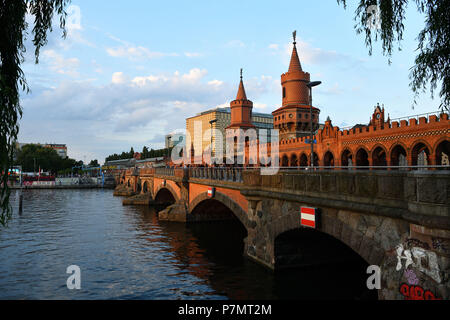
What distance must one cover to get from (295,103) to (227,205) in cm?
3594

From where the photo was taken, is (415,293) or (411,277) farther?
(411,277)

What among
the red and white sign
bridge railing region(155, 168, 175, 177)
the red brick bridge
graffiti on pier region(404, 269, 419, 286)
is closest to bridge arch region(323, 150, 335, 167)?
bridge railing region(155, 168, 175, 177)

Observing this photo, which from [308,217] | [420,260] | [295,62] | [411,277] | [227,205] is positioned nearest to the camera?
[420,260]

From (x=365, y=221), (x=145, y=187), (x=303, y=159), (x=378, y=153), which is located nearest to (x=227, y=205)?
(x=365, y=221)

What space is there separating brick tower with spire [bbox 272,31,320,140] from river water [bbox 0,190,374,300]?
27.2 metres

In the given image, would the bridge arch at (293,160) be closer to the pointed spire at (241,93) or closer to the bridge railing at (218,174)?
the bridge railing at (218,174)

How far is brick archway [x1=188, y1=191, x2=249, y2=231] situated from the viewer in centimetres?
1880

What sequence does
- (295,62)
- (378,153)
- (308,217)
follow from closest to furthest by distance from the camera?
1. (308,217)
2. (378,153)
3. (295,62)

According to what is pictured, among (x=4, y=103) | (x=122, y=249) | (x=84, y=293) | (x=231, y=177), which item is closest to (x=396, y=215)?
(x=4, y=103)

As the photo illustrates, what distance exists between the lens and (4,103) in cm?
716

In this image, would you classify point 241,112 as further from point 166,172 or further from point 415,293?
point 415,293

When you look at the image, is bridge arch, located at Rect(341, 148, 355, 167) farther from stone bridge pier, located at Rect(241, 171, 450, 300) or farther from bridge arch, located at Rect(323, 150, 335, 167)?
stone bridge pier, located at Rect(241, 171, 450, 300)

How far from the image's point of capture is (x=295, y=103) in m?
53.4

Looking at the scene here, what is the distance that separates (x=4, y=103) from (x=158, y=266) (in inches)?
557
